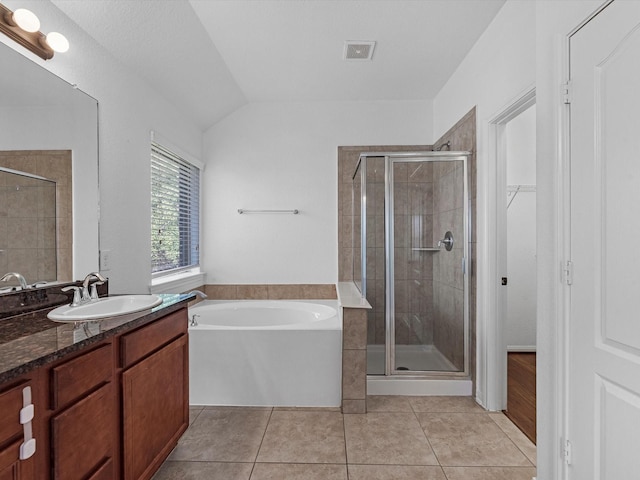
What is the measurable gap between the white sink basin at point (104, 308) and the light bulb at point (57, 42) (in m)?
1.21

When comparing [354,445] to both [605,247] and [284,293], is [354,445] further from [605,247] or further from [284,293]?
[284,293]

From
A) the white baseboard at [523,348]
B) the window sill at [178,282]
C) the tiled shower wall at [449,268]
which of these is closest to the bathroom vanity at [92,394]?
the window sill at [178,282]

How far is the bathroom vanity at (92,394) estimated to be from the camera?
0.91m

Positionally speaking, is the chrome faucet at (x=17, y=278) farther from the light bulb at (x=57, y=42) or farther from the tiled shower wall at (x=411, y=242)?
the tiled shower wall at (x=411, y=242)

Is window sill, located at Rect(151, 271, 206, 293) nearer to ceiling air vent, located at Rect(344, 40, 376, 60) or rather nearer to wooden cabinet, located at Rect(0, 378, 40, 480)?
wooden cabinet, located at Rect(0, 378, 40, 480)

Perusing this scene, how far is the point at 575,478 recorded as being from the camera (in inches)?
52.2

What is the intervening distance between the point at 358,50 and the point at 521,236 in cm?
244

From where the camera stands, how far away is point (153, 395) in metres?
1.57

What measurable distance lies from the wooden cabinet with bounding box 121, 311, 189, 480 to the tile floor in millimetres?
282

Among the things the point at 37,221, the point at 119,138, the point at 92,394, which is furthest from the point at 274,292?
the point at 92,394

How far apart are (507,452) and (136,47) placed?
3274 mm

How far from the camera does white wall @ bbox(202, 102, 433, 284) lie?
3.62 metres

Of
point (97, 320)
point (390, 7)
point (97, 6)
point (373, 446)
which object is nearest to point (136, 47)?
point (97, 6)

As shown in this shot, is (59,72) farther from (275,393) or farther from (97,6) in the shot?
(275,393)
